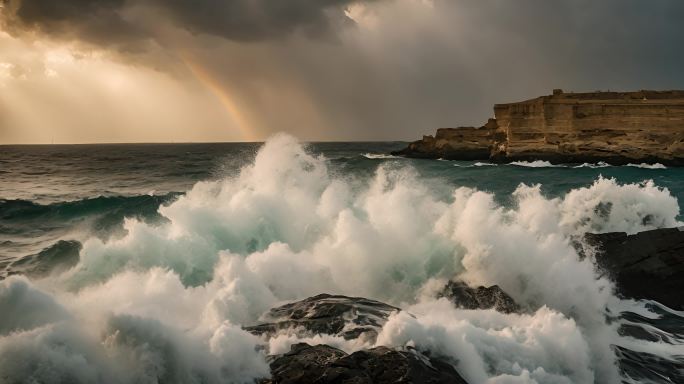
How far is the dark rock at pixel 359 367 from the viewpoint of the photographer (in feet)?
19.8

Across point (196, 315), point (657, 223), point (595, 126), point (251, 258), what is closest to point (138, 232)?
point (251, 258)

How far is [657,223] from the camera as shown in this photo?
57.1ft

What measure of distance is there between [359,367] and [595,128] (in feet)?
165

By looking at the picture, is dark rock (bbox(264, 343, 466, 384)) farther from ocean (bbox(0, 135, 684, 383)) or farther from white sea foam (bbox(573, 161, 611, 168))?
white sea foam (bbox(573, 161, 611, 168))

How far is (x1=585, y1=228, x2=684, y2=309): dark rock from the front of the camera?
12.5 meters

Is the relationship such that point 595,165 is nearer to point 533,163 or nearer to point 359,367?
point 533,163

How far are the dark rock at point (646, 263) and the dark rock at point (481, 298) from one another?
373 cm

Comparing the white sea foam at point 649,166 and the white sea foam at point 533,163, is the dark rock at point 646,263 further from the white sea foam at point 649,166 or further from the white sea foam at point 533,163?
the white sea foam at point 649,166

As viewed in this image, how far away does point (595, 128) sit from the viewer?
49.8 metres

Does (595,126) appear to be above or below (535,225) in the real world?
above

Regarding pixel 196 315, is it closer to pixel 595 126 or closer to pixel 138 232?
pixel 138 232

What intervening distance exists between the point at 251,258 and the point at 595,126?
4734 cm

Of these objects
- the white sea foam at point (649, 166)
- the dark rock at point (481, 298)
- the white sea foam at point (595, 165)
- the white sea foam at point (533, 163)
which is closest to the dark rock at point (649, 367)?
the dark rock at point (481, 298)

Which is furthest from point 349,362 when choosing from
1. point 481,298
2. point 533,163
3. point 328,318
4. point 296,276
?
point 533,163
